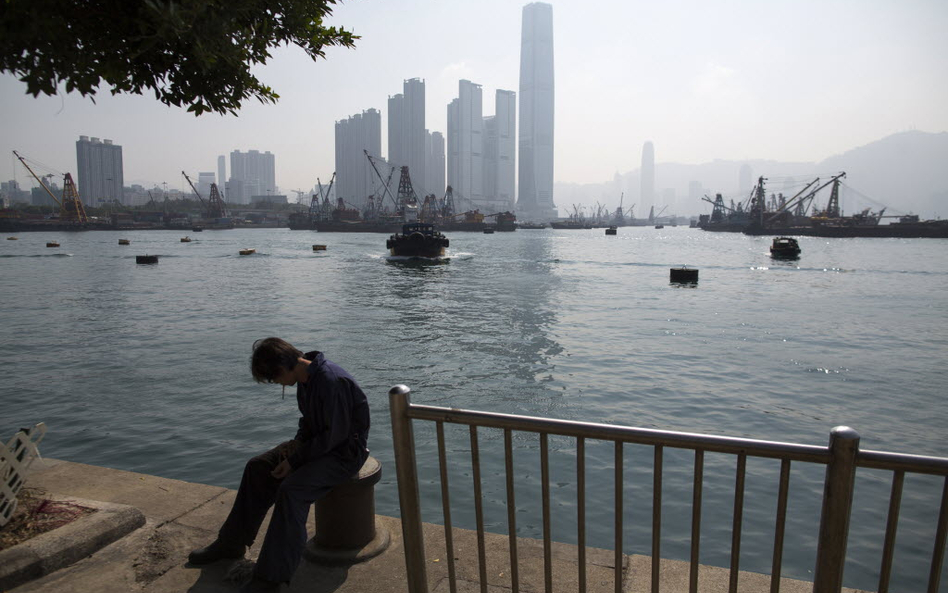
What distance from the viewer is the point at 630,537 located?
21.0 ft

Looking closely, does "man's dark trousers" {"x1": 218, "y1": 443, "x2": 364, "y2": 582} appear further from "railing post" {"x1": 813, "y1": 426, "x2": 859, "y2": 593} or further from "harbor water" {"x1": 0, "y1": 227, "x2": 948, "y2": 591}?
"harbor water" {"x1": 0, "y1": 227, "x2": 948, "y2": 591}

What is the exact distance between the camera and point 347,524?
4027mm

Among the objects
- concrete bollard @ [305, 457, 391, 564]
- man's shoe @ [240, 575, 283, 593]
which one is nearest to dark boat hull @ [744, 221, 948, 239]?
concrete bollard @ [305, 457, 391, 564]

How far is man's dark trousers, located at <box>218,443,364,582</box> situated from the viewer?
3549mm

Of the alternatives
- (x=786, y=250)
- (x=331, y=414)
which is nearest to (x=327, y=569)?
(x=331, y=414)

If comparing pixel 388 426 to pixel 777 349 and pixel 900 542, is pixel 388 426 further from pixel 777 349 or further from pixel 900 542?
pixel 777 349

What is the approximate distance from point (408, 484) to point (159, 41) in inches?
108

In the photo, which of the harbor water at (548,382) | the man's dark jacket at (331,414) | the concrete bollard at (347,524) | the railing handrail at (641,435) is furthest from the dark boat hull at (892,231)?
the railing handrail at (641,435)

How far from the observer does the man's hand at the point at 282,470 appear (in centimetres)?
382

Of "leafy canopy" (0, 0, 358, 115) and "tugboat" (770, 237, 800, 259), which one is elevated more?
"leafy canopy" (0, 0, 358, 115)

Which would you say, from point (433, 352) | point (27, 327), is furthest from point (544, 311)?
point (27, 327)

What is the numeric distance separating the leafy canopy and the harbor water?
4785mm

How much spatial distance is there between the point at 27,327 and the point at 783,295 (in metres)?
30.3

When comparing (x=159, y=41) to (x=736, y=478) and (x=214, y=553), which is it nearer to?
(x=214, y=553)
